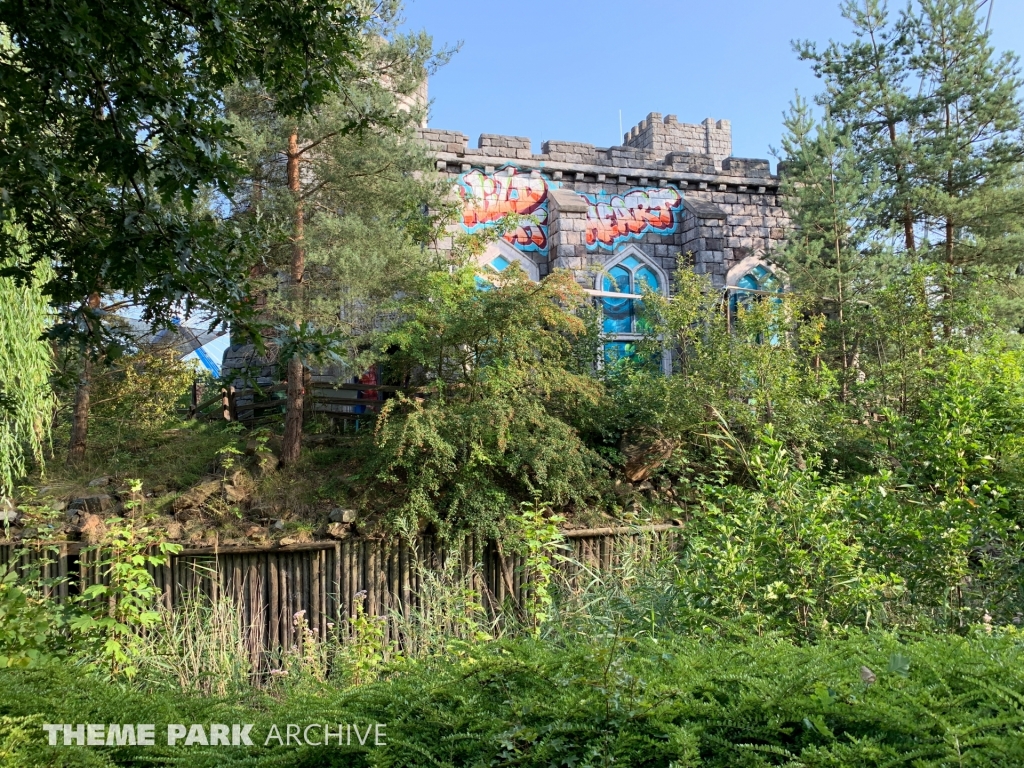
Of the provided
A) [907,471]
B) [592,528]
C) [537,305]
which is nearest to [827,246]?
[537,305]

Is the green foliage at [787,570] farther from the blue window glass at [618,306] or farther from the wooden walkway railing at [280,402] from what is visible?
the blue window glass at [618,306]

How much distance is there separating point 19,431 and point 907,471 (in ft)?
25.4

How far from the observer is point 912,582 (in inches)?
157

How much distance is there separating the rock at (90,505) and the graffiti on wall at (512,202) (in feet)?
25.6

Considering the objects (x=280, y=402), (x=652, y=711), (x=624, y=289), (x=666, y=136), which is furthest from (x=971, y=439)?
(x=666, y=136)

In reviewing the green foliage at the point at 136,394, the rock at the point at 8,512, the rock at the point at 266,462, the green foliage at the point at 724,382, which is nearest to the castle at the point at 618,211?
the green foliage at the point at 724,382

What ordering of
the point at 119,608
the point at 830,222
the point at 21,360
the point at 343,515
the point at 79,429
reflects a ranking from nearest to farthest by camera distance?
Answer: the point at 119,608 < the point at 21,360 < the point at 343,515 < the point at 79,429 < the point at 830,222

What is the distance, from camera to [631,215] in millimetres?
14906

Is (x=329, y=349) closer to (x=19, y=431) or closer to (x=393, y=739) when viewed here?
(x=393, y=739)

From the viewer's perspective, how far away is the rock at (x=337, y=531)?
8.16 metres

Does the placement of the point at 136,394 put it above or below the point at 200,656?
above

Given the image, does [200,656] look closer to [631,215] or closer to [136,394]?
[136,394]

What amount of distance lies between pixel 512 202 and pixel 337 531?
7928 mm

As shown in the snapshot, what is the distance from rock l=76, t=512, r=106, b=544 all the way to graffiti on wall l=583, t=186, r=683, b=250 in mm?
9734
